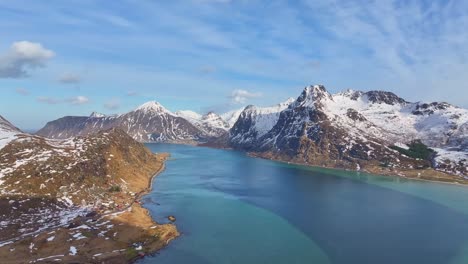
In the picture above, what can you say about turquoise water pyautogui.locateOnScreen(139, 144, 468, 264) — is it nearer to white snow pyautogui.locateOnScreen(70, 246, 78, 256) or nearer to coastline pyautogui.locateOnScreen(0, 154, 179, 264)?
coastline pyautogui.locateOnScreen(0, 154, 179, 264)

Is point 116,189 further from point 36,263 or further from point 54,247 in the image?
point 36,263

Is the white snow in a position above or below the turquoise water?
below

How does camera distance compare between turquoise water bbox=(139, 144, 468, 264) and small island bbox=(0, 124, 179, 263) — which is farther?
turquoise water bbox=(139, 144, 468, 264)

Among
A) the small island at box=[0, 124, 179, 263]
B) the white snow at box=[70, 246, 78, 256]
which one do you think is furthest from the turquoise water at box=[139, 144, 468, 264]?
the white snow at box=[70, 246, 78, 256]

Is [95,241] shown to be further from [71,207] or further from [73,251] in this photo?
[71,207]

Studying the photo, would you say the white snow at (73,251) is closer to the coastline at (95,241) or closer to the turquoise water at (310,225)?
the coastline at (95,241)

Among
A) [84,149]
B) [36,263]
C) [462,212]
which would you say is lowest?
[36,263]

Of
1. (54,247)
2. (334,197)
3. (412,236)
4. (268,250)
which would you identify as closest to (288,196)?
(334,197)

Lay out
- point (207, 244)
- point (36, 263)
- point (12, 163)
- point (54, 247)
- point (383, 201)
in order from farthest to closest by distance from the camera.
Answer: point (383, 201) < point (12, 163) < point (207, 244) < point (54, 247) < point (36, 263)

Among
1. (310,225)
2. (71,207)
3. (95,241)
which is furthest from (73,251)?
(310,225)
